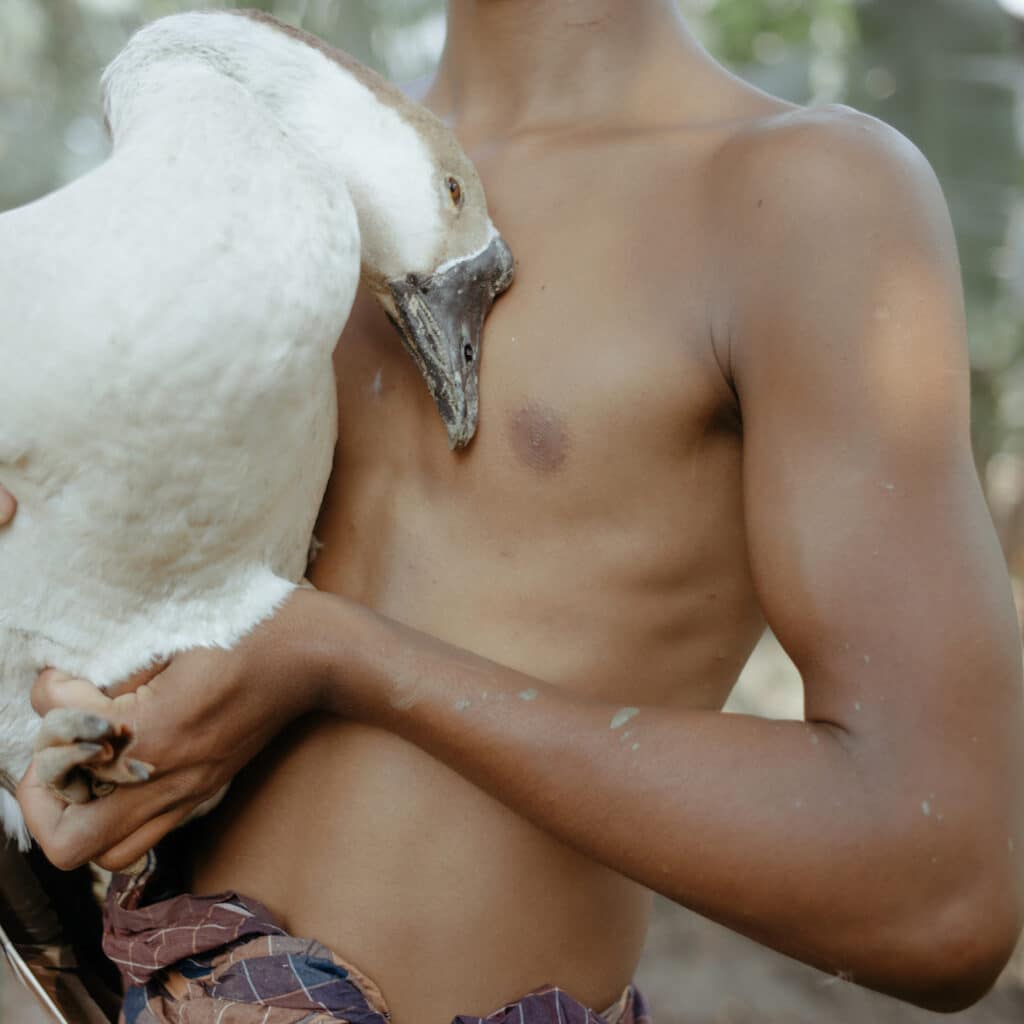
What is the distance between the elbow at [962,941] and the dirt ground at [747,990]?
114 inches

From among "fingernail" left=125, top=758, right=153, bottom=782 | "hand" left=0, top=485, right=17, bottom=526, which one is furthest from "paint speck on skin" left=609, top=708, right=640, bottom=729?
"hand" left=0, top=485, right=17, bottom=526

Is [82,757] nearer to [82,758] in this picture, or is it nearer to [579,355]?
[82,758]

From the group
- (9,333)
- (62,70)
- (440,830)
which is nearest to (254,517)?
(9,333)

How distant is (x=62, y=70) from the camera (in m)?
4.57

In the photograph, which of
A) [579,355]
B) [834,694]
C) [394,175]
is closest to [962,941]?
[834,694]

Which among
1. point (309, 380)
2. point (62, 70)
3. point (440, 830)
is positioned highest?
point (309, 380)

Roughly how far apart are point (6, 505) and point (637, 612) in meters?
0.59

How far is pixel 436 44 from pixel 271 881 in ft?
12.7

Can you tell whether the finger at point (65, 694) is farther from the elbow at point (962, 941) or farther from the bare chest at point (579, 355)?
the elbow at point (962, 941)

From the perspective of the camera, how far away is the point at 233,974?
1021mm

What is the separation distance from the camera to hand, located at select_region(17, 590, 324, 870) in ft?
3.18

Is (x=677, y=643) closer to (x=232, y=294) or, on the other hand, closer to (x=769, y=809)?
(x=769, y=809)

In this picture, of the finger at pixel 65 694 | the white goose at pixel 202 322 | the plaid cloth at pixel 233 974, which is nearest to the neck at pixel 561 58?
the white goose at pixel 202 322

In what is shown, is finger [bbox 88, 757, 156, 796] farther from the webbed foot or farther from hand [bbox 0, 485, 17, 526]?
hand [bbox 0, 485, 17, 526]
